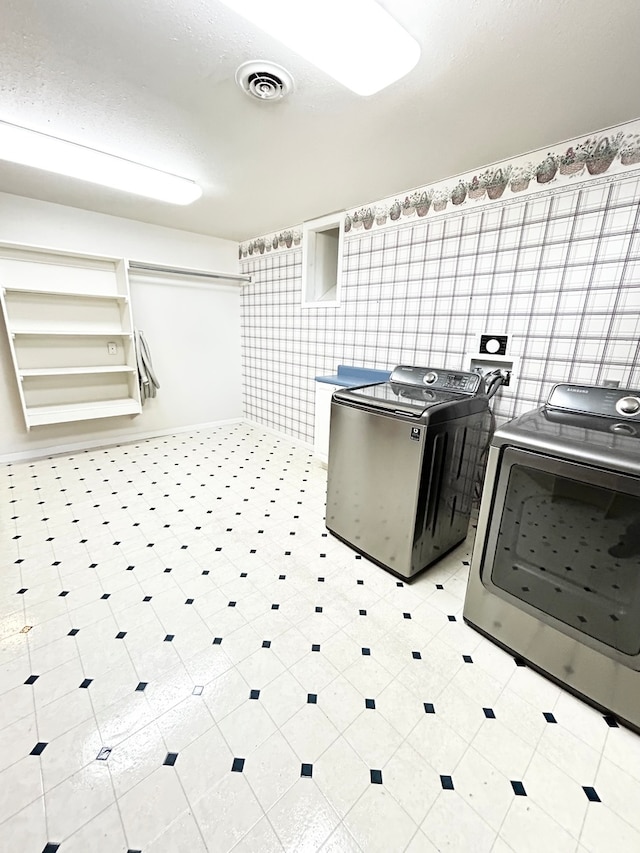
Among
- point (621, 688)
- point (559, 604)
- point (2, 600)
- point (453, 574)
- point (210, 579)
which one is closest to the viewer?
point (621, 688)

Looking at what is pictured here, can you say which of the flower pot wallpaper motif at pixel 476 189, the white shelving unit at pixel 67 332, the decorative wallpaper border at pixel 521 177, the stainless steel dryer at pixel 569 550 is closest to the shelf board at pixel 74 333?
the white shelving unit at pixel 67 332

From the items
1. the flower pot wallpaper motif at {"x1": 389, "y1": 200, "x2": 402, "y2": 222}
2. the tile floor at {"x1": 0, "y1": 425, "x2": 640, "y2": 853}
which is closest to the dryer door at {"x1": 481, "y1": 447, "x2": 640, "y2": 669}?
the tile floor at {"x1": 0, "y1": 425, "x2": 640, "y2": 853}

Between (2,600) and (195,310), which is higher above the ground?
(195,310)

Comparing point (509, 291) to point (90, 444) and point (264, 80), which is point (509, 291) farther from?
point (90, 444)

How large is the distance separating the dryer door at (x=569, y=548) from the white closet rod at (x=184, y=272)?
3893mm

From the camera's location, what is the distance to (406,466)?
1.86m

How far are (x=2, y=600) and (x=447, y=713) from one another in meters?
2.20

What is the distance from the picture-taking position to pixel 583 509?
131 cm

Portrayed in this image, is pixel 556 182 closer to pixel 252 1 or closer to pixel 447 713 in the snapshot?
pixel 252 1

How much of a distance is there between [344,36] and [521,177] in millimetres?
1472

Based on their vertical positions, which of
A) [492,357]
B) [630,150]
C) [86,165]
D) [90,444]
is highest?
[86,165]

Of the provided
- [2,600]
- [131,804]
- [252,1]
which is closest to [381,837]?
[131,804]

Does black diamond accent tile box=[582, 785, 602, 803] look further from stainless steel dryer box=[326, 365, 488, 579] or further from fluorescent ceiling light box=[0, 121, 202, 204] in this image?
fluorescent ceiling light box=[0, 121, 202, 204]

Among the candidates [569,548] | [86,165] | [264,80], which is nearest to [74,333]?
[86,165]
